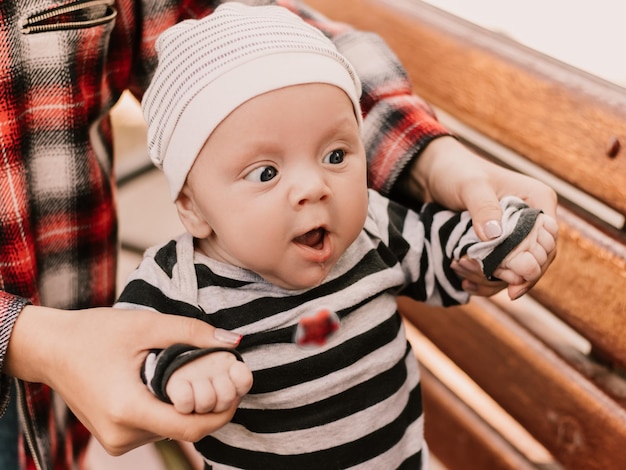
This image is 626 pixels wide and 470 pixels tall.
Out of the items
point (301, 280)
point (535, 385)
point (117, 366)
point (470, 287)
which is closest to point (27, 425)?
point (117, 366)

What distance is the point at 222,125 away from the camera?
60cm

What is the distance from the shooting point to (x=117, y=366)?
0.58 metres

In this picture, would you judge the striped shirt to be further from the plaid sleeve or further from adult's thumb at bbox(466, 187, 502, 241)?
the plaid sleeve

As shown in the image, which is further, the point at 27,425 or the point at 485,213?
the point at 27,425

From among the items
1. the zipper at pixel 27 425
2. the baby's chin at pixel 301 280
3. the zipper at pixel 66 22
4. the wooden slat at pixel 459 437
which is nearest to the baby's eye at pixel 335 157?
the baby's chin at pixel 301 280

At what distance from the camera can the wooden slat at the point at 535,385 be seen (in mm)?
941

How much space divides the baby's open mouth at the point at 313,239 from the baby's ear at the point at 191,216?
0.11 m

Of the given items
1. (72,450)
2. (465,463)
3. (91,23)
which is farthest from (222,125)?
(465,463)

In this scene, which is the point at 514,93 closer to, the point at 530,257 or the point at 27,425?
the point at 530,257

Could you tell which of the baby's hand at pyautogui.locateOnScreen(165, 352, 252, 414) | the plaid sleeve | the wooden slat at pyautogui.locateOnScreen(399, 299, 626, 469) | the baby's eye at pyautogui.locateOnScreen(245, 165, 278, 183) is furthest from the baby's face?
the wooden slat at pyautogui.locateOnScreen(399, 299, 626, 469)

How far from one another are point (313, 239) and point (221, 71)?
18 centimetres

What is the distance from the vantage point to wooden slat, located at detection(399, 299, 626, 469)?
0.94 m

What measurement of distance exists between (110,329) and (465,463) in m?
0.94

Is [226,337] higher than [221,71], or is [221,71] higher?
[221,71]
